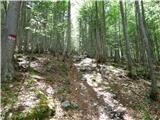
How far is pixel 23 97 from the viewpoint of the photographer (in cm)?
895

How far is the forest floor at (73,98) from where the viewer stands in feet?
27.7

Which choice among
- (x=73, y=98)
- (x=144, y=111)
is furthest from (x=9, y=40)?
(x=144, y=111)

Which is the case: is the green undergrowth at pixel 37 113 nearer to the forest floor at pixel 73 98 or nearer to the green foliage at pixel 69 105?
the forest floor at pixel 73 98

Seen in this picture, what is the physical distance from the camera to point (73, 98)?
11.0m

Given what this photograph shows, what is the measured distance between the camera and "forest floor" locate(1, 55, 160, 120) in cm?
845

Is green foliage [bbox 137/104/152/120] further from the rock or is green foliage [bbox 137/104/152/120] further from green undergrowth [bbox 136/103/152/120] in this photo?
the rock

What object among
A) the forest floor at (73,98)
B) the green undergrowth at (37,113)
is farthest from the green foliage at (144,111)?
the green undergrowth at (37,113)

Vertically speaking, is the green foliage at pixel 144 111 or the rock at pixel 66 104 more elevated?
the rock at pixel 66 104

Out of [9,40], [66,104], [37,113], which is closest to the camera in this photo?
[37,113]

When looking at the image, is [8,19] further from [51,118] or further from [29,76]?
[51,118]

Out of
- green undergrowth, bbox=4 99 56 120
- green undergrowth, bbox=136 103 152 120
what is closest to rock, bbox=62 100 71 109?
green undergrowth, bbox=4 99 56 120

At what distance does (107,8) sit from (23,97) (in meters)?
23.6

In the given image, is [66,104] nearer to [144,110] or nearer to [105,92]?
[105,92]

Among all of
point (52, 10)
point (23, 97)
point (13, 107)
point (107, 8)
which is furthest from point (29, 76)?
point (107, 8)
